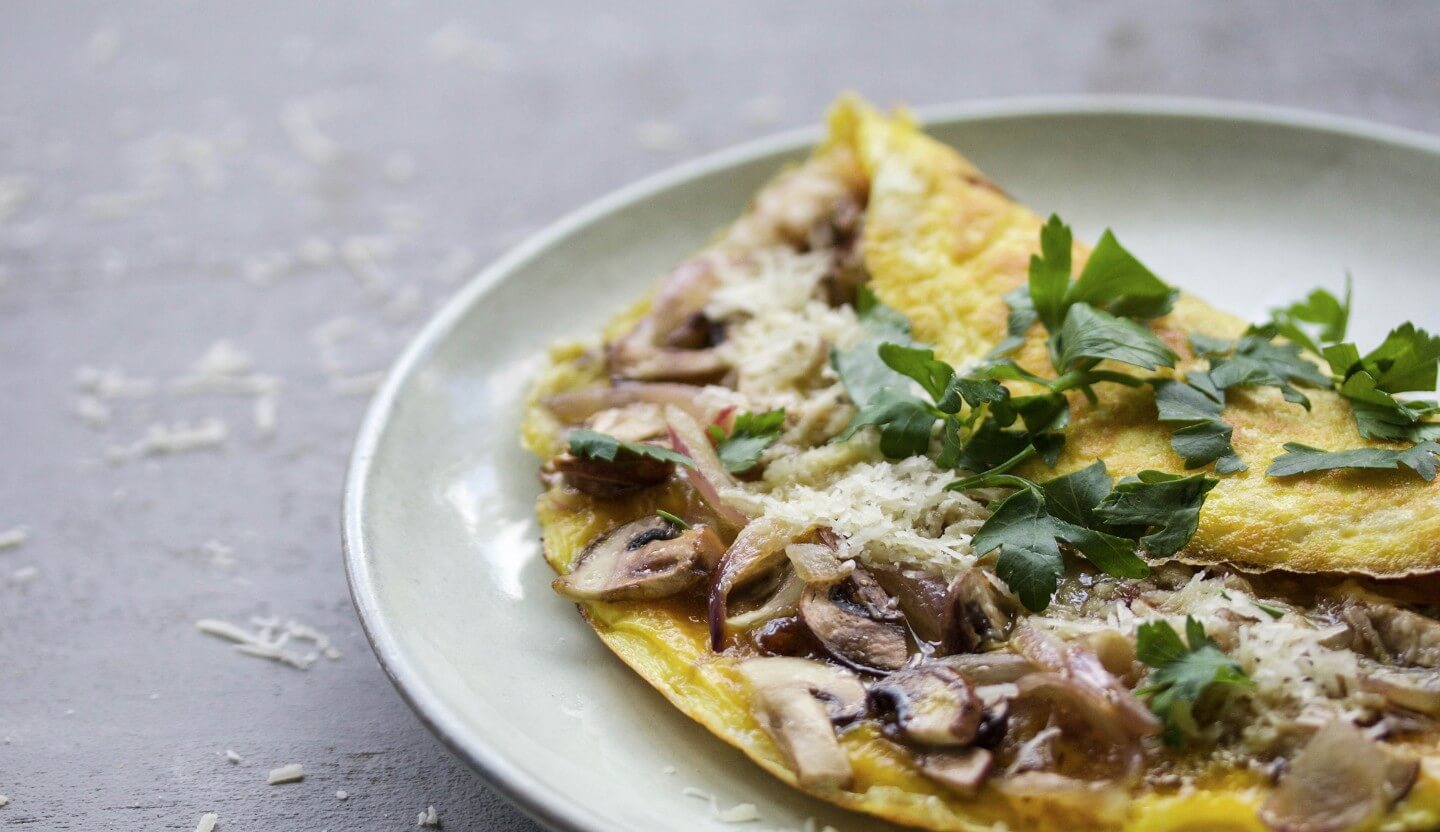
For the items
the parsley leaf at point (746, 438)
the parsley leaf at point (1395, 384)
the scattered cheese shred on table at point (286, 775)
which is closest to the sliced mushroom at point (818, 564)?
the parsley leaf at point (746, 438)

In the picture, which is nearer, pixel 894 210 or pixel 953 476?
pixel 953 476

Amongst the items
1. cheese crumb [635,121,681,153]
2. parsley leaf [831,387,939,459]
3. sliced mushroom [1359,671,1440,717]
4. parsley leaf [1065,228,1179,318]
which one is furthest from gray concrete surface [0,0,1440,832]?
parsley leaf [1065,228,1179,318]

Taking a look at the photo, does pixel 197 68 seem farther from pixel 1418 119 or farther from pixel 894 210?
pixel 1418 119

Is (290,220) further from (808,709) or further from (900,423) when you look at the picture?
(808,709)

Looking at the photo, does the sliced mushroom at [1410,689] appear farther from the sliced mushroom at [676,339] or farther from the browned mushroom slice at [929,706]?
the sliced mushroom at [676,339]

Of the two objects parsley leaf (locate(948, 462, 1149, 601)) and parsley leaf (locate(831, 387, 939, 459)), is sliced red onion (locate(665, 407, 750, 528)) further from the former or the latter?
parsley leaf (locate(948, 462, 1149, 601))

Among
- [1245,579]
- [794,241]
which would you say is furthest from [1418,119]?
[1245,579]
